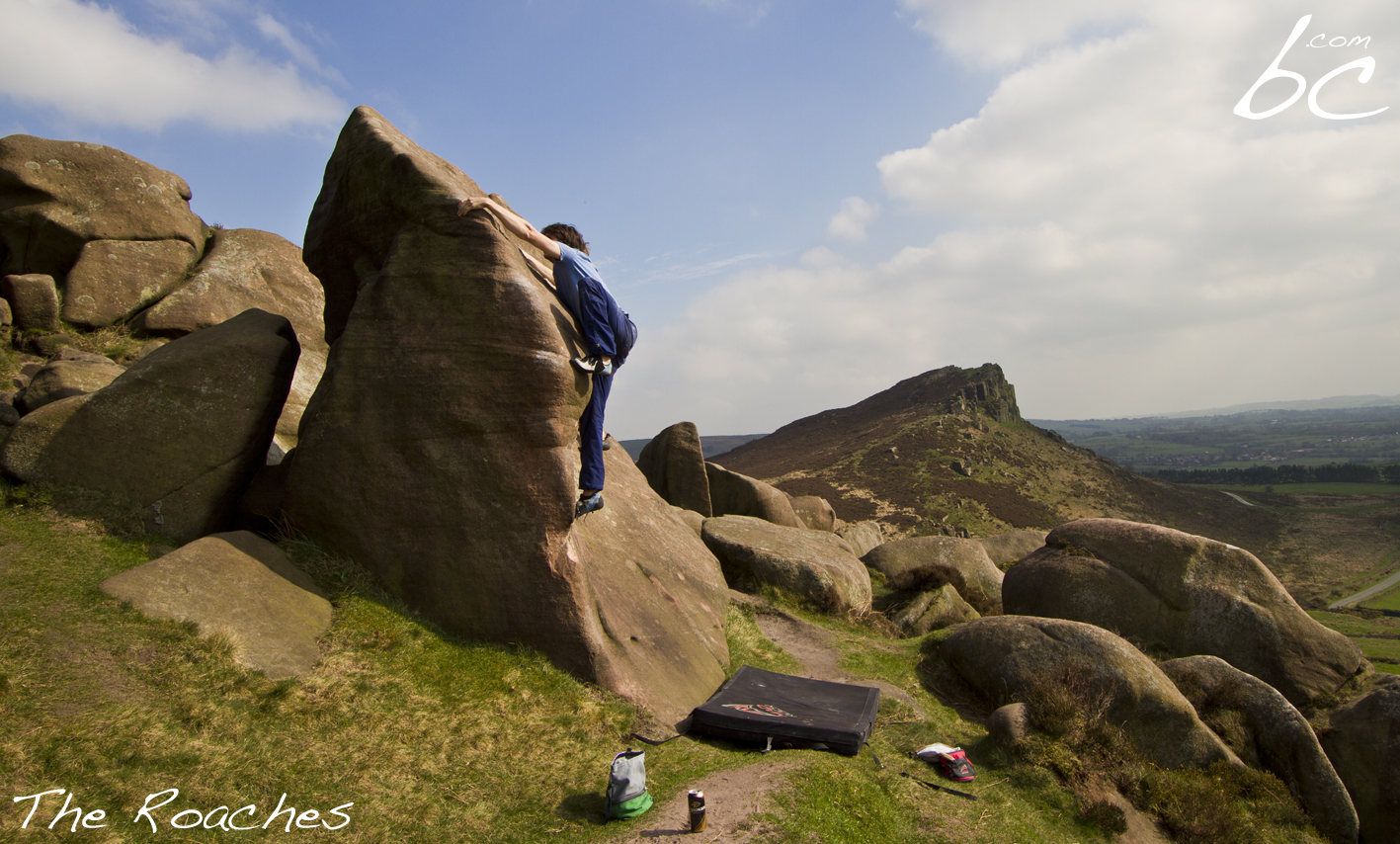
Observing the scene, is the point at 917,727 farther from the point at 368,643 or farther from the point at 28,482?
the point at 28,482

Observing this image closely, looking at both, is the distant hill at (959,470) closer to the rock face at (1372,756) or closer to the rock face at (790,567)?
the rock face at (790,567)

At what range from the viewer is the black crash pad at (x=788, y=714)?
842cm

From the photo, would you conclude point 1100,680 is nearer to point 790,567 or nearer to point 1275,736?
point 1275,736

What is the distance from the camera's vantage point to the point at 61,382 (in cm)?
1061

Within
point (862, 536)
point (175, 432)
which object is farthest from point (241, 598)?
point (862, 536)

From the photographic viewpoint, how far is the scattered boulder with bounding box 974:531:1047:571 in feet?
85.8

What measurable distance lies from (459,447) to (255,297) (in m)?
10.9

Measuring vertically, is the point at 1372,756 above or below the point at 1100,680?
below

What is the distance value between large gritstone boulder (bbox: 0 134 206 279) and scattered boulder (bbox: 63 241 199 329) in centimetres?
41

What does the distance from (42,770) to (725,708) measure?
634 centimetres

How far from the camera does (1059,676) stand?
1162 centimetres

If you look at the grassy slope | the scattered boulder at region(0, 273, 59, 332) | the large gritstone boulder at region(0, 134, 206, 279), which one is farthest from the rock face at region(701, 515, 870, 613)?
the large gritstone boulder at region(0, 134, 206, 279)

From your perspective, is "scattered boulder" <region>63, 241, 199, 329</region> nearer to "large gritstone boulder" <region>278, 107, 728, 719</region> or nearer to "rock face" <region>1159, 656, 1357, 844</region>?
"large gritstone boulder" <region>278, 107, 728, 719</region>

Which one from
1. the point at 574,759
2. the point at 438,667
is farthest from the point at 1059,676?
the point at 438,667
